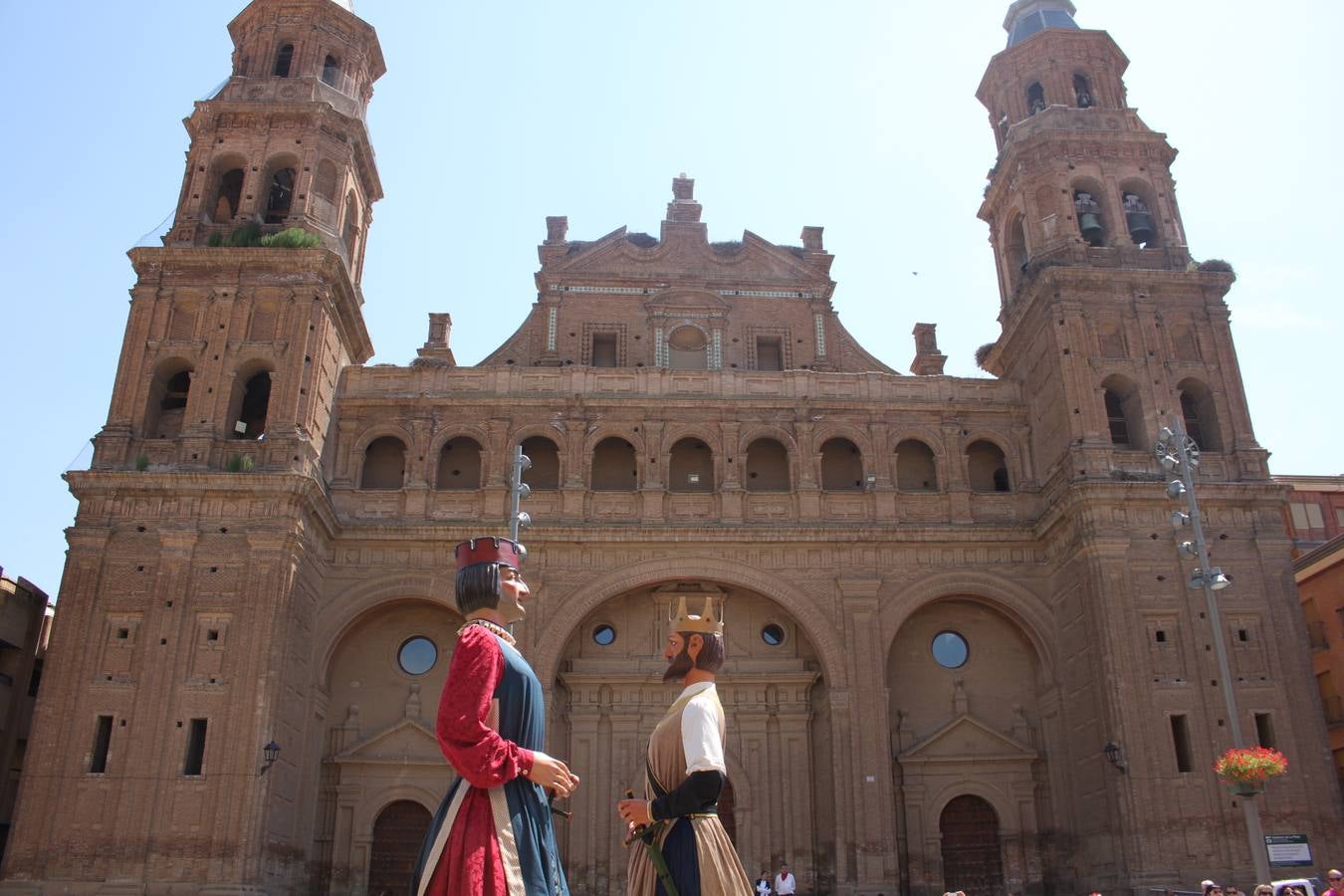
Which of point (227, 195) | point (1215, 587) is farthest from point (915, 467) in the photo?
point (227, 195)

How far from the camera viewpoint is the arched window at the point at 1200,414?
90.4ft

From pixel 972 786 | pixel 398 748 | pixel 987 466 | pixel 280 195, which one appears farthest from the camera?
pixel 280 195

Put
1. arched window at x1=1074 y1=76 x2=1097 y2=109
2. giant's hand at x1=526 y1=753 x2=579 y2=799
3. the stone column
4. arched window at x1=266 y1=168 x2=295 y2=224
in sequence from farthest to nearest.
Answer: arched window at x1=1074 y1=76 x2=1097 y2=109, arched window at x1=266 y1=168 x2=295 y2=224, the stone column, giant's hand at x1=526 y1=753 x2=579 y2=799

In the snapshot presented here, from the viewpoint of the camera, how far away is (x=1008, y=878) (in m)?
25.6

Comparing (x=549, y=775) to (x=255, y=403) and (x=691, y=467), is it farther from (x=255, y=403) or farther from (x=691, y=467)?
(x=255, y=403)

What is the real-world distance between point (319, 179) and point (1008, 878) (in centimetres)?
2452

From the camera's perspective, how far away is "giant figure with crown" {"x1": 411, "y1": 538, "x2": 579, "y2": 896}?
481 cm

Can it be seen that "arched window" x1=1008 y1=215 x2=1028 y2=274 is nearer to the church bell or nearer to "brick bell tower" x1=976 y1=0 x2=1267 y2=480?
"brick bell tower" x1=976 y1=0 x2=1267 y2=480

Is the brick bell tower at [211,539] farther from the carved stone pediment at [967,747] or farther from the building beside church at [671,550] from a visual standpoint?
the carved stone pediment at [967,747]

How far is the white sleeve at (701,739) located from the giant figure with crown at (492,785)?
720 mm

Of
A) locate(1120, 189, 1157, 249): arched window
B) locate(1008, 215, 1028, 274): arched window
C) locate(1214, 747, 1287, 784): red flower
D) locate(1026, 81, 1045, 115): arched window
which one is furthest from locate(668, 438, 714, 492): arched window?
locate(1026, 81, 1045, 115): arched window

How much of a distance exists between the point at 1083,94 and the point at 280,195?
916 inches

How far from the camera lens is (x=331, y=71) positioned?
104 feet

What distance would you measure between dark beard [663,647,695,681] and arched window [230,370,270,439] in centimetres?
2317
